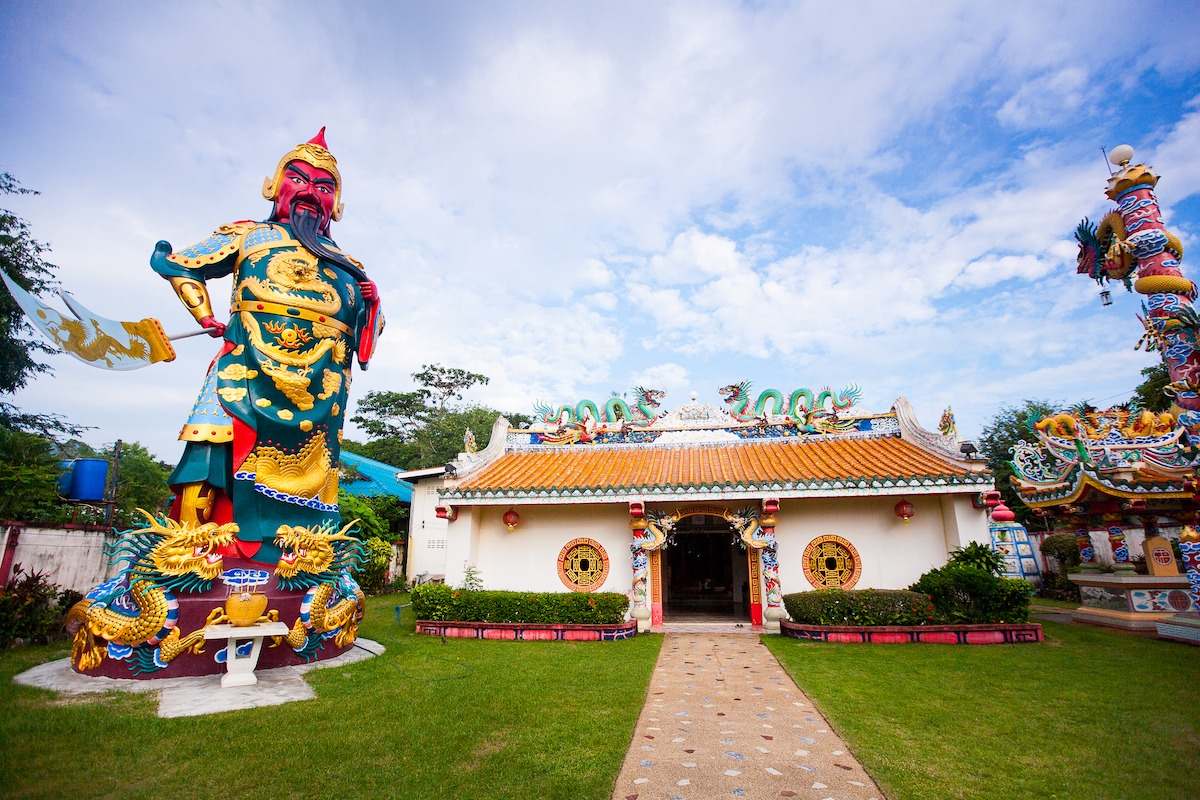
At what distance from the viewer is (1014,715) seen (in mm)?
5086

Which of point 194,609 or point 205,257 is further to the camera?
point 205,257

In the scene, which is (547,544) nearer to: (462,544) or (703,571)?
(462,544)

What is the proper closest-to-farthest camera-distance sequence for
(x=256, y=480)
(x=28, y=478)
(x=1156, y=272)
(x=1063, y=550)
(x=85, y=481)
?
(x=256, y=480), (x=85, y=481), (x=28, y=478), (x=1156, y=272), (x=1063, y=550)

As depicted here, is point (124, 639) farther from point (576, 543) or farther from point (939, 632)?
point (939, 632)

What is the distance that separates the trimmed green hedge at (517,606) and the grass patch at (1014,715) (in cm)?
301

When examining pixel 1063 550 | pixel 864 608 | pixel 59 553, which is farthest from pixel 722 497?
pixel 1063 550

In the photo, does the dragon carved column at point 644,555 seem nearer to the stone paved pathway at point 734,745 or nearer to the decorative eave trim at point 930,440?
the stone paved pathway at point 734,745

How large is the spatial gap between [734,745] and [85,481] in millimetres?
10041

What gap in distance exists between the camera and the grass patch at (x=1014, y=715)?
3711mm

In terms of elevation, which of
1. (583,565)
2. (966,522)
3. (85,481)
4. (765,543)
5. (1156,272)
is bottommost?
(583,565)

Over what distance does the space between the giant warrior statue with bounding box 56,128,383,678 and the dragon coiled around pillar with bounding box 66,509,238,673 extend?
1cm

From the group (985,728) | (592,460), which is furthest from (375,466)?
(985,728)

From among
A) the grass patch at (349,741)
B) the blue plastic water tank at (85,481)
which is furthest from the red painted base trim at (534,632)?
the blue plastic water tank at (85,481)

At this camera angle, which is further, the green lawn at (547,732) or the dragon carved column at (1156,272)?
the dragon carved column at (1156,272)
